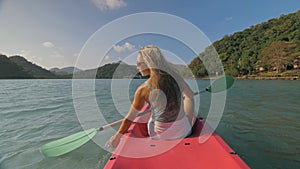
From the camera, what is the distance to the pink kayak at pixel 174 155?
4.51 feet

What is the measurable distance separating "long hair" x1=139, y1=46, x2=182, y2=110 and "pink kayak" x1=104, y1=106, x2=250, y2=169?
513 mm

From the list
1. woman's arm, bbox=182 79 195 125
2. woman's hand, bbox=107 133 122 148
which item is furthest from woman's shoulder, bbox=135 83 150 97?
woman's hand, bbox=107 133 122 148

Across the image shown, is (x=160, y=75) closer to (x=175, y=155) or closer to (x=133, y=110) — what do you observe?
(x=133, y=110)

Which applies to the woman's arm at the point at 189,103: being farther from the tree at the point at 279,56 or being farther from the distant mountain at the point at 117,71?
the tree at the point at 279,56

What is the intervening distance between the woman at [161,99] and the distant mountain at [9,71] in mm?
Result: 78357

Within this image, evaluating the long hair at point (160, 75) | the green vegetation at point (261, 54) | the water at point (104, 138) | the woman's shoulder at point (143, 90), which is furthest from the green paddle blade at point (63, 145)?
the green vegetation at point (261, 54)

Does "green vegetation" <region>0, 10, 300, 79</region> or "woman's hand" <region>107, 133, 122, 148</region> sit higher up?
"green vegetation" <region>0, 10, 300, 79</region>

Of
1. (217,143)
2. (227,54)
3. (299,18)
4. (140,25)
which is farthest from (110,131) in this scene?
(299,18)

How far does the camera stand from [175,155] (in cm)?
158

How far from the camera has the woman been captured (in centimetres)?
155

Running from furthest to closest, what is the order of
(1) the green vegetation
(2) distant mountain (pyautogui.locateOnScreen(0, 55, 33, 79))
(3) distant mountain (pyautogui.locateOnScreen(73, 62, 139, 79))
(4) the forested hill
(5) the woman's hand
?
(2) distant mountain (pyautogui.locateOnScreen(0, 55, 33, 79)) < (4) the forested hill < (1) the green vegetation < (3) distant mountain (pyautogui.locateOnScreen(73, 62, 139, 79)) < (5) the woman's hand

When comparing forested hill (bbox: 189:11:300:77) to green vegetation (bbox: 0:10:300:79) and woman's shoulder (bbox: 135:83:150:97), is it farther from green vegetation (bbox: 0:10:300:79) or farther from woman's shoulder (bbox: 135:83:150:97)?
woman's shoulder (bbox: 135:83:150:97)

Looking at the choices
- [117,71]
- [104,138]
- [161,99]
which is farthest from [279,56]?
[161,99]

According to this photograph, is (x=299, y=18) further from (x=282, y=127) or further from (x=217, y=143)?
(x=217, y=143)
